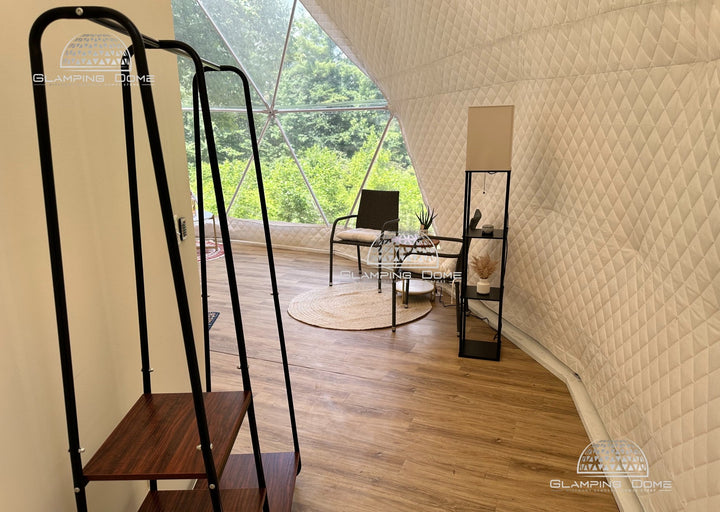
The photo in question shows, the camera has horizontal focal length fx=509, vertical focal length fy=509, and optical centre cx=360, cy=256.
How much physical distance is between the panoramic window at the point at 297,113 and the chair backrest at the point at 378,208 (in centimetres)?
50

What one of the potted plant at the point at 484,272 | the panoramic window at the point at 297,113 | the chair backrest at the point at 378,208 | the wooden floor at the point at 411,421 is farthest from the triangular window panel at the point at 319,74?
the wooden floor at the point at 411,421

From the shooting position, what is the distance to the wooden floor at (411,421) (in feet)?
7.16

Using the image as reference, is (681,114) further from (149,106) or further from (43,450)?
(43,450)

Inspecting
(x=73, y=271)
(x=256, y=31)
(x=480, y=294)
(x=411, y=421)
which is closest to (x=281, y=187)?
(x=256, y=31)

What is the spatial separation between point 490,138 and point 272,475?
7.57 feet

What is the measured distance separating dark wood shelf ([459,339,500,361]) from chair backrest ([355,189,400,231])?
181 centimetres

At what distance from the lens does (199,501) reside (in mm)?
1616

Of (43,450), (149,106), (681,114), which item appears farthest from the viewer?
(681,114)

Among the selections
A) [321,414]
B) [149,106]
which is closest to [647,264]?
[321,414]

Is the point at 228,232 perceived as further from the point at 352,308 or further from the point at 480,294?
the point at 352,308

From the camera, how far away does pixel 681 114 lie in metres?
1.96

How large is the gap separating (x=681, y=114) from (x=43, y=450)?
7.71ft

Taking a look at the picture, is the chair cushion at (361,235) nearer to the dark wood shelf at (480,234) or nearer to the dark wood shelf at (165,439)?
the dark wood shelf at (480,234)

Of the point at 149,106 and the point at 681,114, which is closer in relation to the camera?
the point at 149,106
